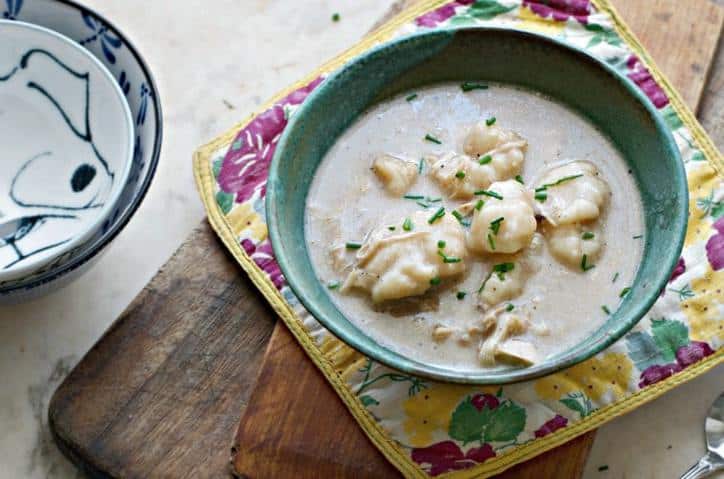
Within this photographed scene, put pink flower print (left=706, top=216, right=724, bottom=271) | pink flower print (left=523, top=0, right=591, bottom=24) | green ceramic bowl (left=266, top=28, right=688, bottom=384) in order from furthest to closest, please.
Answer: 1. pink flower print (left=523, top=0, right=591, bottom=24)
2. pink flower print (left=706, top=216, right=724, bottom=271)
3. green ceramic bowl (left=266, top=28, right=688, bottom=384)

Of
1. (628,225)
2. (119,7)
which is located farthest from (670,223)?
(119,7)

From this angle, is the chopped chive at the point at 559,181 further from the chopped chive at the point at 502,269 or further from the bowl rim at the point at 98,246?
the bowl rim at the point at 98,246

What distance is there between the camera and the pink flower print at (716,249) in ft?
5.26

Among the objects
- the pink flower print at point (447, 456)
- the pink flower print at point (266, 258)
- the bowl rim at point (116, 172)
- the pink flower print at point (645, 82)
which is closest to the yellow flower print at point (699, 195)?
the pink flower print at point (645, 82)

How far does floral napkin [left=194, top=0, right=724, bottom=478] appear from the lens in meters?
1.52

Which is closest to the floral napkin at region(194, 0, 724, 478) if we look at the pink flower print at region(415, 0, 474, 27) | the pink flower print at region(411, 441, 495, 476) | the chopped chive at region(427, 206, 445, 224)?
the pink flower print at region(411, 441, 495, 476)

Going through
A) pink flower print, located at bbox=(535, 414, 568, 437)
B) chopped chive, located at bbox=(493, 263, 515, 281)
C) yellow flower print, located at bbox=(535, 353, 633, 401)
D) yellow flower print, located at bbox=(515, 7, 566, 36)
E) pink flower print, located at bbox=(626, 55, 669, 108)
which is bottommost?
pink flower print, located at bbox=(535, 414, 568, 437)

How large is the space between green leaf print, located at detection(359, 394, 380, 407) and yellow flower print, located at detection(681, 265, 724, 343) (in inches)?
19.8

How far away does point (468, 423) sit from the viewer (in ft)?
5.00

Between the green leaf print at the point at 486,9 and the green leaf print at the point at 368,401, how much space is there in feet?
2.43

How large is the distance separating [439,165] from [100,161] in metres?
0.61

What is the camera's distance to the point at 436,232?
144 centimetres

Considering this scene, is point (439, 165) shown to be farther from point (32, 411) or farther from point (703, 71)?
point (32, 411)

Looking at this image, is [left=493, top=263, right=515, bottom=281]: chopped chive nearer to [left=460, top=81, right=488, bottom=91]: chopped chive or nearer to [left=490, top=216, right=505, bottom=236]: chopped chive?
[left=490, top=216, right=505, bottom=236]: chopped chive
